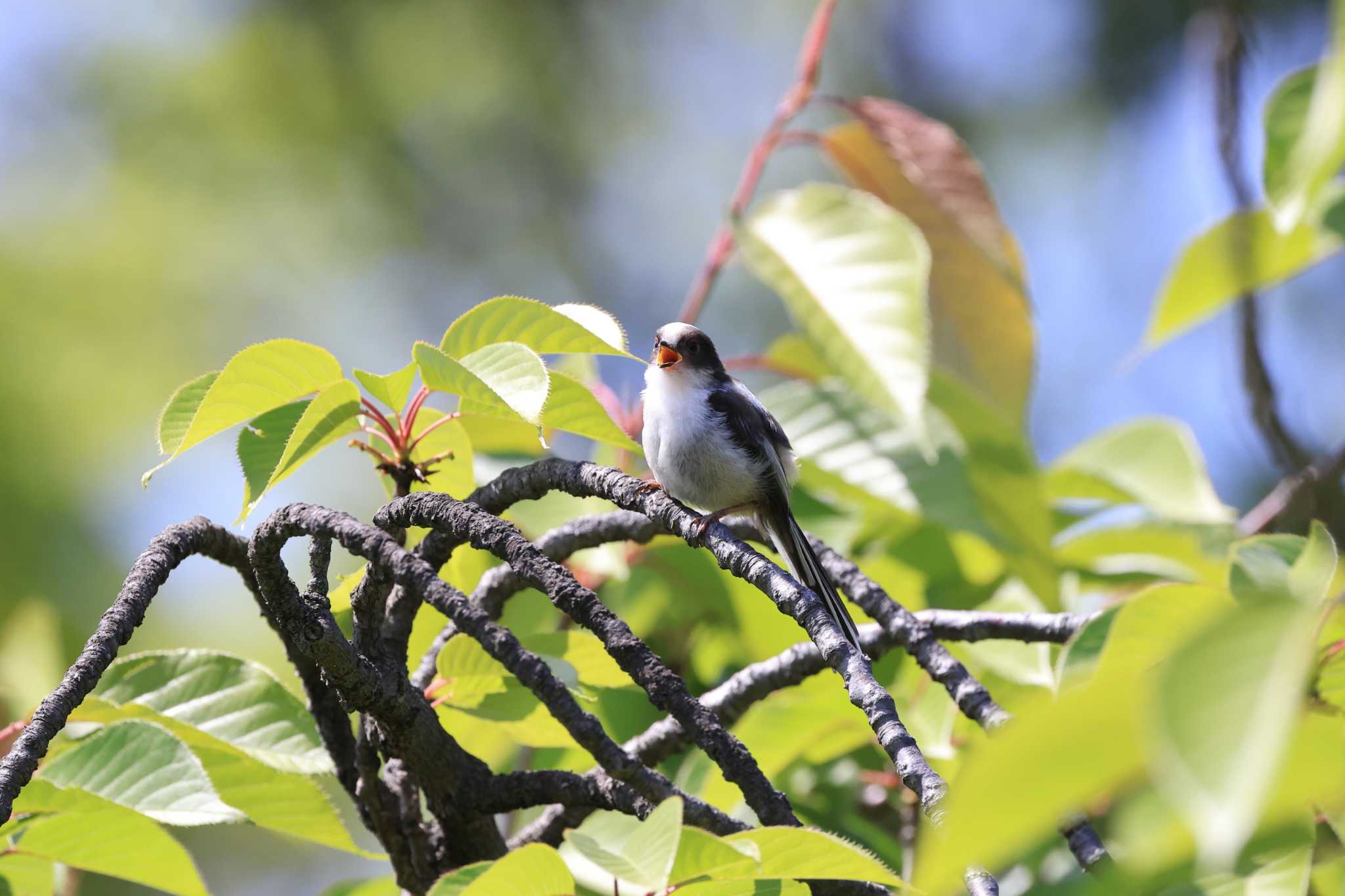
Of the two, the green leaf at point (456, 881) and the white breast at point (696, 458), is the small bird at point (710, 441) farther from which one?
the green leaf at point (456, 881)

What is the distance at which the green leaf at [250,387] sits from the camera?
51.8 inches

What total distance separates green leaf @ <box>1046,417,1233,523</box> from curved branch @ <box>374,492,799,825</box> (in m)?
1.30

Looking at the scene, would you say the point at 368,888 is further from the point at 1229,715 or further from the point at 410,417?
the point at 1229,715

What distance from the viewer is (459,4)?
9734 millimetres

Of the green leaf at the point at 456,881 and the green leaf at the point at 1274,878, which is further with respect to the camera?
the green leaf at the point at 456,881

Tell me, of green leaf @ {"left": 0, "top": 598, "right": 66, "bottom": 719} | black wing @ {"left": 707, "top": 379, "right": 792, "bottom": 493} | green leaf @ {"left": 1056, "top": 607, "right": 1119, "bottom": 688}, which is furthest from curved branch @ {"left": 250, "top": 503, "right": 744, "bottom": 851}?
black wing @ {"left": 707, "top": 379, "right": 792, "bottom": 493}

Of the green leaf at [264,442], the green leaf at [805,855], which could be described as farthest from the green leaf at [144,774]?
the green leaf at [805,855]

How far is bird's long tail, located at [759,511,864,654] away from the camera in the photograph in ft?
5.60

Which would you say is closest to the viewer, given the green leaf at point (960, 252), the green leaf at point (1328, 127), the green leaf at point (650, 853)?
the green leaf at point (1328, 127)

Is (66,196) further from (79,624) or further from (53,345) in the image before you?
(79,624)

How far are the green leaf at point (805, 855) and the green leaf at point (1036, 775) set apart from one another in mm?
373

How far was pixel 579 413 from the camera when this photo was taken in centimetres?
143

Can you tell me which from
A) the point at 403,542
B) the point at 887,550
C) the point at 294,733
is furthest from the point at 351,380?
the point at 887,550

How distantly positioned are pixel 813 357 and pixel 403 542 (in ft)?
4.03
